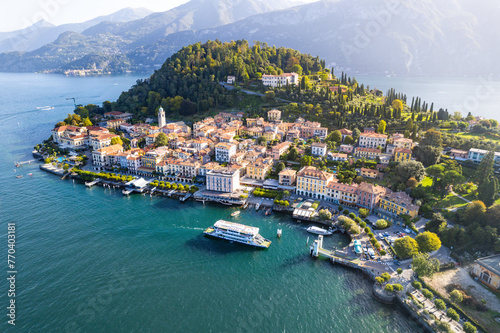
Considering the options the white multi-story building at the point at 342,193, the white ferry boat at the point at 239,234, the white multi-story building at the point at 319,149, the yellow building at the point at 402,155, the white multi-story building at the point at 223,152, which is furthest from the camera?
the white multi-story building at the point at 223,152

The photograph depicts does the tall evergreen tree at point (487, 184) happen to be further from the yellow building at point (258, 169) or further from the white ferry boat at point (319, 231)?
the yellow building at point (258, 169)

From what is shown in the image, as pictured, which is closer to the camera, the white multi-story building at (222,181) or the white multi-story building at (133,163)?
the white multi-story building at (222,181)

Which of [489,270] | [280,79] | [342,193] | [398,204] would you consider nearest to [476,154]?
[398,204]

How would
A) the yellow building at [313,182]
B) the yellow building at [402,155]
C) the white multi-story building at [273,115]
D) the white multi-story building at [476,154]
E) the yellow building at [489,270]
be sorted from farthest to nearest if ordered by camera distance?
the white multi-story building at [273,115], the yellow building at [402,155], the white multi-story building at [476,154], the yellow building at [313,182], the yellow building at [489,270]

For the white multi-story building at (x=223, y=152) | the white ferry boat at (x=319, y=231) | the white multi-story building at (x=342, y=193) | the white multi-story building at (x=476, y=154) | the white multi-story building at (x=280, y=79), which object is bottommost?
the white ferry boat at (x=319, y=231)

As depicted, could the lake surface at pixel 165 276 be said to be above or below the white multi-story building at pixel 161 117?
below

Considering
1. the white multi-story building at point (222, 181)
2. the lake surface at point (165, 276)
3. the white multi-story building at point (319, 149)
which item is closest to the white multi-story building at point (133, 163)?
the lake surface at point (165, 276)

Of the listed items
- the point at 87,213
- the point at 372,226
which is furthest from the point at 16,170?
the point at 372,226
